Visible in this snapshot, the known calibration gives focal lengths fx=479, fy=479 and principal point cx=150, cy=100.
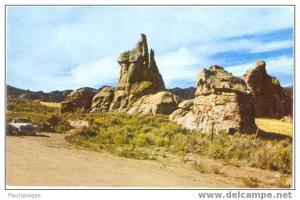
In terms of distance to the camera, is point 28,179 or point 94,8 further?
point 94,8

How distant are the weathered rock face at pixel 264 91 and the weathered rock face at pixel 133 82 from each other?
508 cm

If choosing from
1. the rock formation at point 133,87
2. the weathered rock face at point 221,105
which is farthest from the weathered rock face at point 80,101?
the weathered rock face at point 221,105

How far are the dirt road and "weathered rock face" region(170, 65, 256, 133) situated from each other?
408 cm

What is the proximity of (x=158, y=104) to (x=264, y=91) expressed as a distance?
253 inches

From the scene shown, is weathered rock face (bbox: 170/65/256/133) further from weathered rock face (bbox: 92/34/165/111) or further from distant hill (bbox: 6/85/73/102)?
weathered rock face (bbox: 92/34/165/111)

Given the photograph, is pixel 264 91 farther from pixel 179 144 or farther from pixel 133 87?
pixel 179 144
